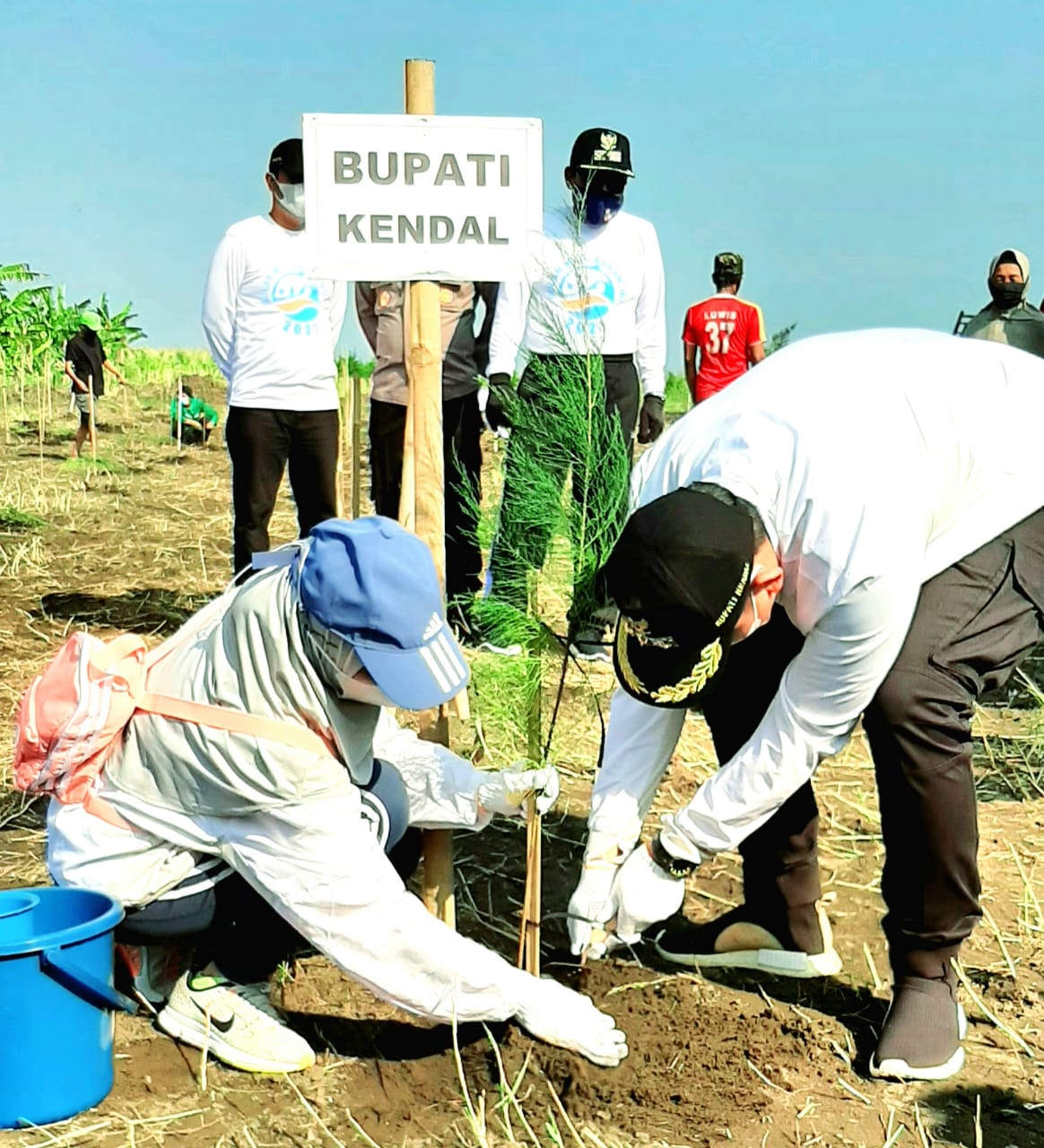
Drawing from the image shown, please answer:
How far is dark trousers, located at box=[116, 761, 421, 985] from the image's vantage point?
265cm

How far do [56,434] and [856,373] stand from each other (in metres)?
12.8

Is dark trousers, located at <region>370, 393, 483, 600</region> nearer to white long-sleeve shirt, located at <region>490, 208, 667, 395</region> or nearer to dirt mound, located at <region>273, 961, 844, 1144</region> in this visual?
white long-sleeve shirt, located at <region>490, 208, 667, 395</region>

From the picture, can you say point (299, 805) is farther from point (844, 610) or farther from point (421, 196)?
point (421, 196)

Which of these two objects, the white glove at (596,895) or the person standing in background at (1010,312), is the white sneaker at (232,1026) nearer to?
the white glove at (596,895)

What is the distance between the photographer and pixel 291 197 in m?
5.41

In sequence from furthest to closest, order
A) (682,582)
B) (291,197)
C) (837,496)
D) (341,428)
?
1. (341,428)
2. (291,197)
3. (837,496)
4. (682,582)

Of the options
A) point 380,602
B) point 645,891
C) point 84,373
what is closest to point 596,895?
point 645,891

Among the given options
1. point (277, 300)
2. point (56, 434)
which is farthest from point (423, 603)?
point (56, 434)

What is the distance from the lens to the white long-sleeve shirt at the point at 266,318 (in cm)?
553

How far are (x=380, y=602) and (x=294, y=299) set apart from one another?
3612 mm

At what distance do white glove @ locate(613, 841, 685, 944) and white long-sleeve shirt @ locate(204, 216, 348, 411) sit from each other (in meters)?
3.51

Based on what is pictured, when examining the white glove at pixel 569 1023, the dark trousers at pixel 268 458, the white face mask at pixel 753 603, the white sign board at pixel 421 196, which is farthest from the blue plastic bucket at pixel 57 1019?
the dark trousers at pixel 268 458

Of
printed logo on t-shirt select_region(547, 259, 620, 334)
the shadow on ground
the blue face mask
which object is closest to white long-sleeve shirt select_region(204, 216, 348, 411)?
the blue face mask

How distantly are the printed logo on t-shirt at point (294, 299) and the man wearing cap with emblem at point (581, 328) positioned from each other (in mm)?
821
